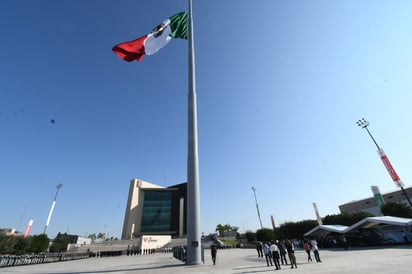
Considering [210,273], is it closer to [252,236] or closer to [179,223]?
[252,236]

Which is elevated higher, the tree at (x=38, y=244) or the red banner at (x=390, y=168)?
the red banner at (x=390, y=168)

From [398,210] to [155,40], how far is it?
5551 cm

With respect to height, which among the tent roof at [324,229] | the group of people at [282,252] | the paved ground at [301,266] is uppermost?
the tent roof at [324,229]

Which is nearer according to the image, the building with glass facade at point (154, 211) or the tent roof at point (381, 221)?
the tent roof at point (381, 221)

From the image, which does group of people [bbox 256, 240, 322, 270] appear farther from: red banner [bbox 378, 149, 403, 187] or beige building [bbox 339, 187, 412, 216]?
beige building [bbox 339, 187, 412, 216]

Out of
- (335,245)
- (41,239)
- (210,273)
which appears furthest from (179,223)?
(210,273)

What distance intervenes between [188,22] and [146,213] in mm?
61461

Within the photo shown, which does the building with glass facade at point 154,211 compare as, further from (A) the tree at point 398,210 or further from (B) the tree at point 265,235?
(A) the tree at point 398,210

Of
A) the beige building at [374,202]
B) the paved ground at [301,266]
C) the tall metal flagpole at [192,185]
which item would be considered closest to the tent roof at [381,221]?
the paved ground at [301,266]

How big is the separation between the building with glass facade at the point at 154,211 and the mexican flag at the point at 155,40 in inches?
2198

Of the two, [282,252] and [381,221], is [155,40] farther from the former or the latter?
[381,221]

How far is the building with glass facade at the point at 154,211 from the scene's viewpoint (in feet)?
199

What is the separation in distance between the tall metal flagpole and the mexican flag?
1383 millimetres

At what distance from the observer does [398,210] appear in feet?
135
